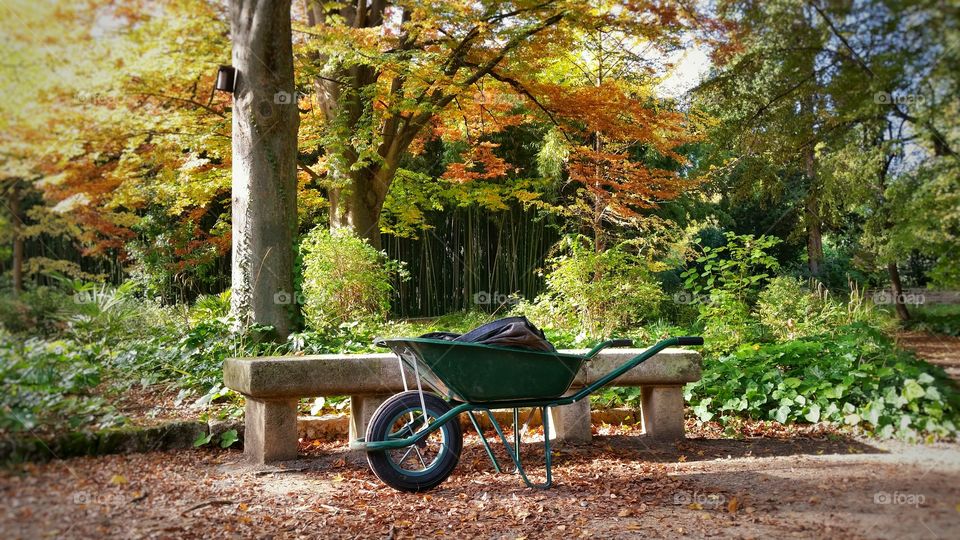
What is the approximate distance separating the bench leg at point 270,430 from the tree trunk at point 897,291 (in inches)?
109

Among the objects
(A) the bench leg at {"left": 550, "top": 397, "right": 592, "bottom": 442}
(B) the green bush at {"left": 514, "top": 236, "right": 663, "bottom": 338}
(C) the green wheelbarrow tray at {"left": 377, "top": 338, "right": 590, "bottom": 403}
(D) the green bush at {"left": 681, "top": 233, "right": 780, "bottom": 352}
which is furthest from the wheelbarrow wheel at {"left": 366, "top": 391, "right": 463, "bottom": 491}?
(B) the green bush at {"left": 514, "top": 236, "right": 663, "bottom": 338}

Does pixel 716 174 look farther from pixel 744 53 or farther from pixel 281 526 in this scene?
pixel 281 526

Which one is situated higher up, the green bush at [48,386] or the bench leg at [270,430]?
the green bush at [48,386]

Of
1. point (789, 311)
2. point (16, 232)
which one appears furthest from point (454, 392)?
point (789, 311)

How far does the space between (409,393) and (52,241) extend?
6.49 feet

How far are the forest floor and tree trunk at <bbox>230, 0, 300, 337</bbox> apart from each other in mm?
1100

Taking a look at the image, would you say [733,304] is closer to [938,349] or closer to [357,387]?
[357,387]

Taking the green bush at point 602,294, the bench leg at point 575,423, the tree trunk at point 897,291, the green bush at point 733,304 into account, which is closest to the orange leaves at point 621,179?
the green bush at point 602,294

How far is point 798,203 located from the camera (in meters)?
1.63

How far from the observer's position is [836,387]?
9.98 feet

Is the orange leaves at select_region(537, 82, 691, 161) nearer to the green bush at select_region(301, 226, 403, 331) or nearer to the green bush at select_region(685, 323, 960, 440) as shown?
the green bush at select_region(301, 226, 403, 331)

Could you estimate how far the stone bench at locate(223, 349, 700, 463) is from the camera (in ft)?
10.8

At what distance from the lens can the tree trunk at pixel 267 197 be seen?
4398mm

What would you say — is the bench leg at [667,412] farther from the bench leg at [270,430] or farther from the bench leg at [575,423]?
the bench leg at [270,430]
